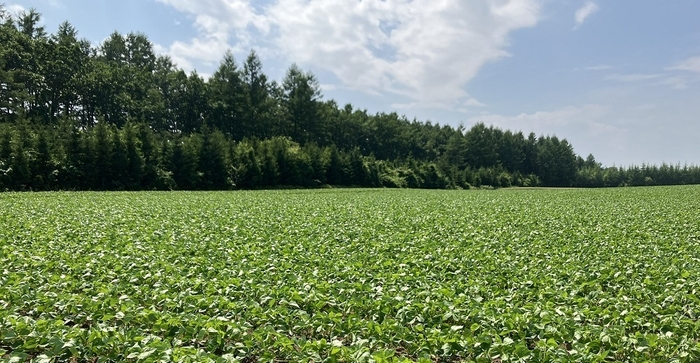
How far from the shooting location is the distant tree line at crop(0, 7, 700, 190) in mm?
35156

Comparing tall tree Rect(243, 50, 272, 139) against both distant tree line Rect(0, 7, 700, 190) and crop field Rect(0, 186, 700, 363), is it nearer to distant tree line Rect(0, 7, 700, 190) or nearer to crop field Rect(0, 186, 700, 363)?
distant tree line Rect(0, 7, 700, 190)

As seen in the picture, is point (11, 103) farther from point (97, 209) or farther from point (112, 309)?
point (112, 309)

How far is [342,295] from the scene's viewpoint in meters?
6.30

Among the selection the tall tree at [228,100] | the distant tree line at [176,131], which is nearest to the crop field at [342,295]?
the distant tree line at [176,131]

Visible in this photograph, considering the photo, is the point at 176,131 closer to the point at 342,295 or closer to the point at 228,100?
the point at 228,100

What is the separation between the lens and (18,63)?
50750mm

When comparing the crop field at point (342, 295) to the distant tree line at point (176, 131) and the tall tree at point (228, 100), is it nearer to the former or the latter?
the distant tree line at point (176, 131)

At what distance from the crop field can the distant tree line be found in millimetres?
24699

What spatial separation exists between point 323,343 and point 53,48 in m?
65.6

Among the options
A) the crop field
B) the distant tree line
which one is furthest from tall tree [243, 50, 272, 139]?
the crop field

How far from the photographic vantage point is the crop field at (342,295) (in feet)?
14.6

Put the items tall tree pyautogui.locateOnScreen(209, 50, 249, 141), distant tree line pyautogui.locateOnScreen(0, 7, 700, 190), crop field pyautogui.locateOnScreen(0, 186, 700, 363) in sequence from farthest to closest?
1. tall tree pyautogui.locateOnScreen(209, 50, 249, 141)
2. distant tree line pyautogui.locateOnScreen(0, 7, 700, 190)
3. crop field pyautogui.locateOnScreen(0, 186, 700, 363)

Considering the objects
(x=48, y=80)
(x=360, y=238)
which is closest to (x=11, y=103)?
(x=48, y=80)

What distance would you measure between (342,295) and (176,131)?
6838 centimetres
